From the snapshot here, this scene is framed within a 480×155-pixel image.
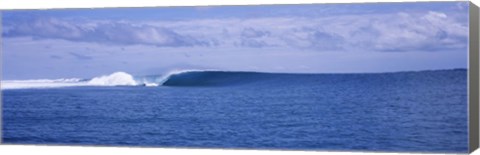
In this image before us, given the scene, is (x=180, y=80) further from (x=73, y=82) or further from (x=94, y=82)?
(x=73, y=82)

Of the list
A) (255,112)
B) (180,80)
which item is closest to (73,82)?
(180,80)

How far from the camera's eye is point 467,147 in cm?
1019

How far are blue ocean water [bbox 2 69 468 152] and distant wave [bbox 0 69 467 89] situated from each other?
0.07 feet

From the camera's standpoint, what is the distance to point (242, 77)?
1175 cm

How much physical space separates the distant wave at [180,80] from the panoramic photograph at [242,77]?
0.05 ft

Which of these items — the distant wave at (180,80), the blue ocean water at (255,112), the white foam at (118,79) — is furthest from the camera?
the white foam at (118,79)

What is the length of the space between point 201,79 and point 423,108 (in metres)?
2.72

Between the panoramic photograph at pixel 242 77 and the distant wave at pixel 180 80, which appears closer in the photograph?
the panoramic photograph at pixel 242 77

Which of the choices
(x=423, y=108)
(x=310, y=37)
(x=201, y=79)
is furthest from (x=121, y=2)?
(x=423, y=108)

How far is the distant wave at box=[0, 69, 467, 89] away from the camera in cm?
1162

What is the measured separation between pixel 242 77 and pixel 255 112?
45cm

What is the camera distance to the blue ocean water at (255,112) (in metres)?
10.7

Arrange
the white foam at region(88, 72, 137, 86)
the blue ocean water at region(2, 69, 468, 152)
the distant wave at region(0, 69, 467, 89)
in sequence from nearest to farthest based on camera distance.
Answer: the blue ocean water at region(2, 69, 468, 152) → the distant wave at region(0, 69, 467, 89) → the white foam at region(88, 72, 137, 86)

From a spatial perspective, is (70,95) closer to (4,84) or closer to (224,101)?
(4,84)
